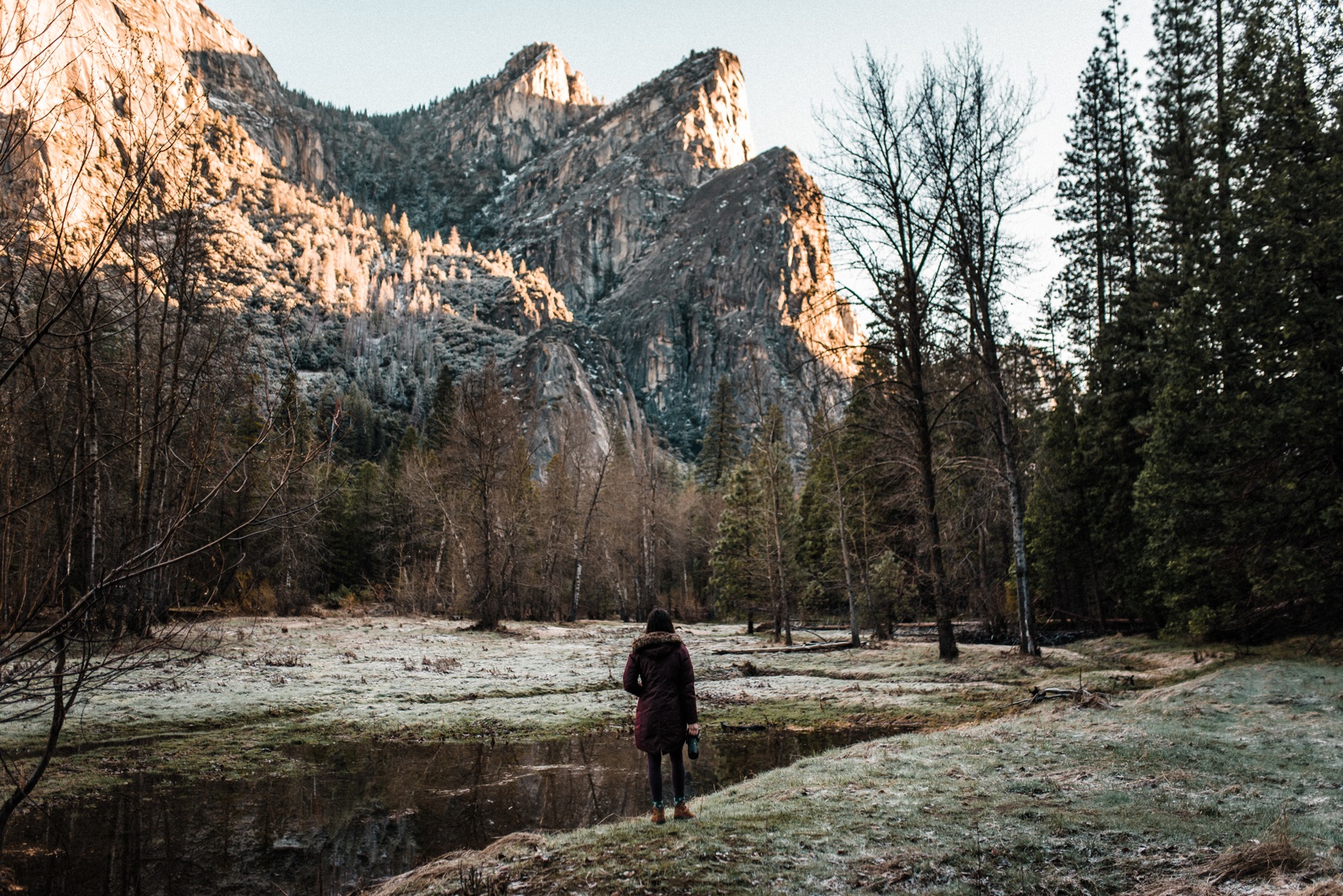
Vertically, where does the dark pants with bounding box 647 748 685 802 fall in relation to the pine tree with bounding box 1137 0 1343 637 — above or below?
below

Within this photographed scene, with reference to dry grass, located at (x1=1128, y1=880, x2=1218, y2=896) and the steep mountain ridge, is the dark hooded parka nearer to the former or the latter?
dry grass, located at (x1=1128, y1=880, x2=1218, y2=896)

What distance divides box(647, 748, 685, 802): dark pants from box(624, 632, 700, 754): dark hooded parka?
0.06 metres

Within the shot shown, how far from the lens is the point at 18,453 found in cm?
541

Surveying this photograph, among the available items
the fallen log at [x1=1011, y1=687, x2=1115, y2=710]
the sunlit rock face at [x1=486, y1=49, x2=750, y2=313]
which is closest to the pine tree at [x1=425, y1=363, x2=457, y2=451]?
the fallen log at [x1=1011, y1=687, x2=1115, y2=710]

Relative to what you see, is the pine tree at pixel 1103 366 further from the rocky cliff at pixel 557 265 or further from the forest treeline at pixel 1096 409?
the rocky cliff at pixel 557 265

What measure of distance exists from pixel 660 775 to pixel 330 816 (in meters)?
3.09

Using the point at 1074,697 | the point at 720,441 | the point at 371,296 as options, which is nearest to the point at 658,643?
the point at 1074,697

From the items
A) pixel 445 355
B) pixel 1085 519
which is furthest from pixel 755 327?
pixel 1085 519

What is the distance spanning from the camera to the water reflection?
5141 mm

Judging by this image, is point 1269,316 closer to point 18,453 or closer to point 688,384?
point 18,453

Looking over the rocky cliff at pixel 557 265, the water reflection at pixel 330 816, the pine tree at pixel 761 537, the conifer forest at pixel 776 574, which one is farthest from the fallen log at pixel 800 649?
the rocky cliff at pixel 557 265

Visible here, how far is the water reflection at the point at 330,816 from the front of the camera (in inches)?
202

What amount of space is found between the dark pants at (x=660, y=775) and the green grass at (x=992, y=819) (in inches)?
8.8

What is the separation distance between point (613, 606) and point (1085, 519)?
3538 cm
